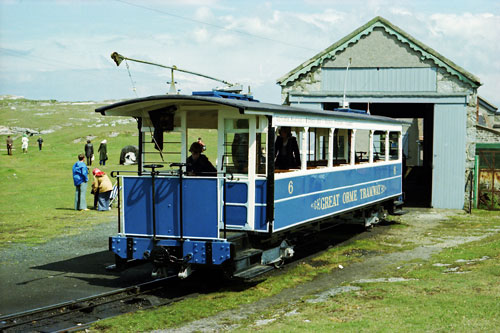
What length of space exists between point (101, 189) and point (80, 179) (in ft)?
2.94

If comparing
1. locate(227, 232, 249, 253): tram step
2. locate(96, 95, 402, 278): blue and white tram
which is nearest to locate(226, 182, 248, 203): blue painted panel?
locate(96, 95, 402, 278): blue and white tram

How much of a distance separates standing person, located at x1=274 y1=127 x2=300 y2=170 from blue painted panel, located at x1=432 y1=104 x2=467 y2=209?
11.7 meters

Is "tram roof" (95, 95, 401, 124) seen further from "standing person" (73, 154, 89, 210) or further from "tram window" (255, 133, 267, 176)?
"standing person" (73, 154, 89, 210)

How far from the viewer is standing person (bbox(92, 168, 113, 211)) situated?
19.9m

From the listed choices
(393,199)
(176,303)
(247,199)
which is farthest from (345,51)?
(176,303)

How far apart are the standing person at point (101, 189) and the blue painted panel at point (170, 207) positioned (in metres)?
9.81

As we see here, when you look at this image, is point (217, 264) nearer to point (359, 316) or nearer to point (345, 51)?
point (359, 316)

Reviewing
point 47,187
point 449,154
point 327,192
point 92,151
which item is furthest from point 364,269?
point 92,151

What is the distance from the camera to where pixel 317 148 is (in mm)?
13602

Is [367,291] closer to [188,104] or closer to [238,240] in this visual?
[238,240]

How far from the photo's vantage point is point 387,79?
72.8 ft

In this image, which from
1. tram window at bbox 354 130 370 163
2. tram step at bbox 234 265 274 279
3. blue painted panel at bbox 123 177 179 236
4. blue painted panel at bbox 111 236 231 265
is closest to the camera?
blue painted panel at bbox 111 236 231 265

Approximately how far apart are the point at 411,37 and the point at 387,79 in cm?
167

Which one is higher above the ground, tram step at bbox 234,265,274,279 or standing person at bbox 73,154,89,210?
standing person at bbox 73,154,89,210
